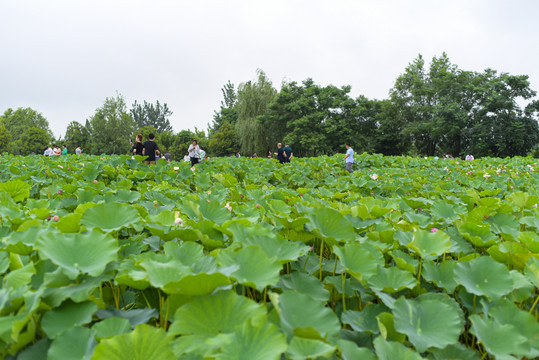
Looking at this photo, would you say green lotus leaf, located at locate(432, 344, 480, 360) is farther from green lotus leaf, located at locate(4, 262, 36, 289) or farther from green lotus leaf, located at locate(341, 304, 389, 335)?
green lotus leaf, located at locate(4, 262, 36, 289)

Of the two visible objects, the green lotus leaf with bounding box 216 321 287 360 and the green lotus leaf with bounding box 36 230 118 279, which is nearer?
the green lotus leaf with bounding box 216 321 287 360

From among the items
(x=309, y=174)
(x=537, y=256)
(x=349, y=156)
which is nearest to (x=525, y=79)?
(x=349, y=156)

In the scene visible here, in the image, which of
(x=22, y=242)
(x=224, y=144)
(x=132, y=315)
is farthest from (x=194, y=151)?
(x=224, y=144)

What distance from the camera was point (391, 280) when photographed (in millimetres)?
962

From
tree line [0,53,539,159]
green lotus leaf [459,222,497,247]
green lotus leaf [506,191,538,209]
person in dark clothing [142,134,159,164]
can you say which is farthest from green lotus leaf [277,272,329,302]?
tree line [0,53,539,159]

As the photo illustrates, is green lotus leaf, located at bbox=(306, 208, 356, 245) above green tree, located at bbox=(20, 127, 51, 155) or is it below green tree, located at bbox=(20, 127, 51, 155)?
below

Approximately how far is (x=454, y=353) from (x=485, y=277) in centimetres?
28

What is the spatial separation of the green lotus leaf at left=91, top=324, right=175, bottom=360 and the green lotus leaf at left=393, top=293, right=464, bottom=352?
1.80 ft

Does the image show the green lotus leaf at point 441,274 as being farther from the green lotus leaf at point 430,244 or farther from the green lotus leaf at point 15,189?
the green lotus leaf at point 15,189

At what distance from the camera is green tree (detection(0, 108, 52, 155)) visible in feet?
182

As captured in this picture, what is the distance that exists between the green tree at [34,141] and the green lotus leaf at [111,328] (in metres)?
55.2

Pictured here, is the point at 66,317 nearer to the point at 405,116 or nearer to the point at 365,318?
the point at 365,318

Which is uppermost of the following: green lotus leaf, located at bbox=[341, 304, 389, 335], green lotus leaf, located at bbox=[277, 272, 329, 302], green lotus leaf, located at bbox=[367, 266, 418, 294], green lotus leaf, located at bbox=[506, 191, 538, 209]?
green lotus leaf, located at bbox=[506, 191, 538, 209]

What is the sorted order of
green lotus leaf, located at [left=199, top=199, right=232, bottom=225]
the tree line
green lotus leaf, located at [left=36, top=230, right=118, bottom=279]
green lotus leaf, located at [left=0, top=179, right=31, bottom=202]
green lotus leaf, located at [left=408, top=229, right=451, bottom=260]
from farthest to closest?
the tree line
green lotus leaf, located at [left=0, top=179, right=31, bottom=202]
green lotus leaf, located at [left=199, top=199, right=232, bottom=225]
green lotus leaf, located at [left=408, top=229, right=451, bottom=260]
green lotus leaf, located at [left=36, top=230, right=118, bottom=279]
